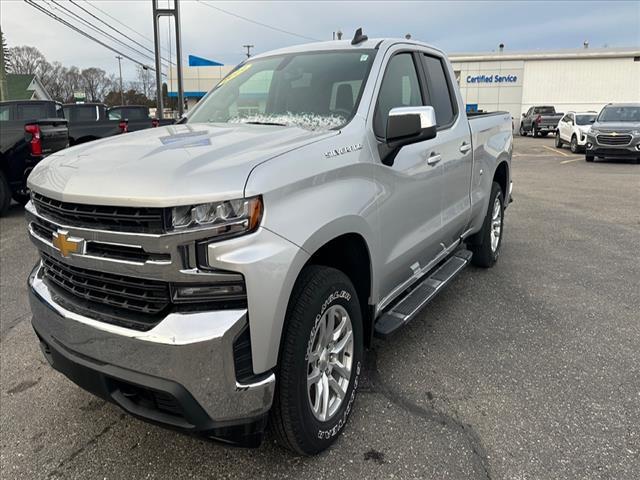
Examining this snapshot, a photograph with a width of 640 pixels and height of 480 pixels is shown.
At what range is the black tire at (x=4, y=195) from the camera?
8.85 meters

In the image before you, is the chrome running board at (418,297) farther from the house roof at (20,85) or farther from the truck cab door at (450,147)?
the house roof at (20,85)

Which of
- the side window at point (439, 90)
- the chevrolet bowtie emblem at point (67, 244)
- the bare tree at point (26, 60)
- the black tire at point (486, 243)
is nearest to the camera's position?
the chevrolet bowtie emblem at point (67, 244)

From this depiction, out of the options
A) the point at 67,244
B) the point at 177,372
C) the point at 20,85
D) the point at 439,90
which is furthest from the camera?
the point at 20,85

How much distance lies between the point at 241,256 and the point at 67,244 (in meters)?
0.85

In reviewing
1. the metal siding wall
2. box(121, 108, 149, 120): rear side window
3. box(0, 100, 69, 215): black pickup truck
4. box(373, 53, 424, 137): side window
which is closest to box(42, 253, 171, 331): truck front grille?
box(373, 53, 424, 137): side window

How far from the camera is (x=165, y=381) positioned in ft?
6.72

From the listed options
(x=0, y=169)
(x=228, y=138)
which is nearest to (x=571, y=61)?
(x=0, y=169)

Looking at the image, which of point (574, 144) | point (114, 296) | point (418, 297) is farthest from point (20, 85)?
point (114, 296)

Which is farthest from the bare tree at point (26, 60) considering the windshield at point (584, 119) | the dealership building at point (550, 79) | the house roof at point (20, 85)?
the windshield at point (584, 119)

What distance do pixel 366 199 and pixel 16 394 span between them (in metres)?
2.53

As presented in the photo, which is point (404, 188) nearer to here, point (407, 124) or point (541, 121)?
point (407, 124)

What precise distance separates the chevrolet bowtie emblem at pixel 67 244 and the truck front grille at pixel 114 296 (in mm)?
96

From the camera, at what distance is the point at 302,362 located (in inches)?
92.4

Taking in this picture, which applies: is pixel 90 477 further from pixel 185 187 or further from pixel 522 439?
pixel 522 439
